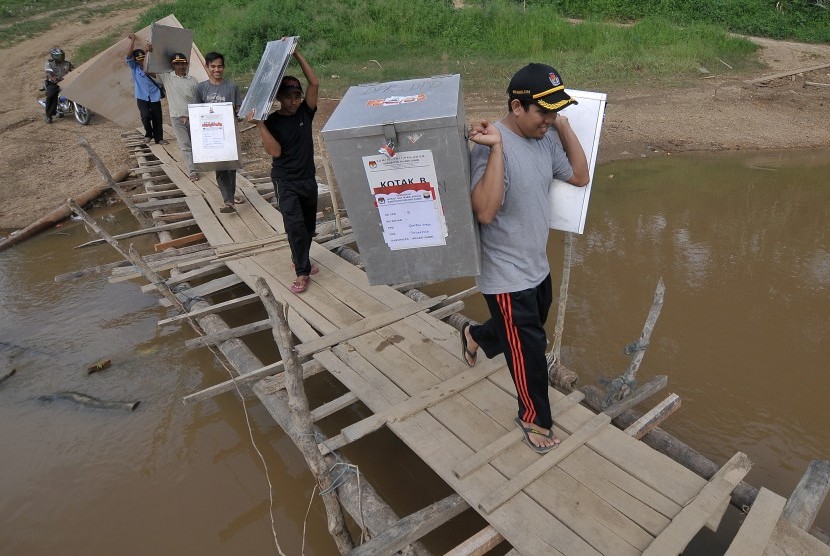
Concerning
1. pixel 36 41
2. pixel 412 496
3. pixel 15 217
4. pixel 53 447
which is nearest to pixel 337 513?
pixel 412 496

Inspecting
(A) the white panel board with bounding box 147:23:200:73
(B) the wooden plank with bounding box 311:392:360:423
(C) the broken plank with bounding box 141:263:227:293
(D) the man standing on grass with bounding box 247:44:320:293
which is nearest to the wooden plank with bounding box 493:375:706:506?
(B) the wooden plank with bounding box 311:392:360:423

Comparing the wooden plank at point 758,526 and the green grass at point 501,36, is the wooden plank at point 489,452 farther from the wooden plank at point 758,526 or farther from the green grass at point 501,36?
the green grass at point 501,36

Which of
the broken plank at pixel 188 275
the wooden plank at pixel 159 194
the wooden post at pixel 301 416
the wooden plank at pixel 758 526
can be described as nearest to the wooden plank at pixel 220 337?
the broken plank at pixel 188 275

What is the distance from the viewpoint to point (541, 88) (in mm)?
2221

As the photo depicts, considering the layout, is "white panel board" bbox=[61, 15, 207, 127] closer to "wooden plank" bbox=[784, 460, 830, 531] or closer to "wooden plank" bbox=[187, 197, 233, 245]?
"wooden plank" bbox=[187, 197, 233, 245]

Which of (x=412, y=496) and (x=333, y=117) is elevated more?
(x=333, y=117)

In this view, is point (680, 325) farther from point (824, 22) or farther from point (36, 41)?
point (36, 41)

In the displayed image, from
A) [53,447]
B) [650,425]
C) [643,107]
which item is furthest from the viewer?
[643,107]

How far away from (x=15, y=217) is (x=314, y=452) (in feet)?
25.6

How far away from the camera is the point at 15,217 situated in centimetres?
823

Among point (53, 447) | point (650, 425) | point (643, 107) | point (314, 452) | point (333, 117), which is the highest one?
point (333, 117)

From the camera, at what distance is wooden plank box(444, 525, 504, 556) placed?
2.50 m

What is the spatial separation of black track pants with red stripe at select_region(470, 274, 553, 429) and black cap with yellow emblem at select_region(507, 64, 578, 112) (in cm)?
82

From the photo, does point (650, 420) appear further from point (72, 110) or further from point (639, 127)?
point (72, 110)
